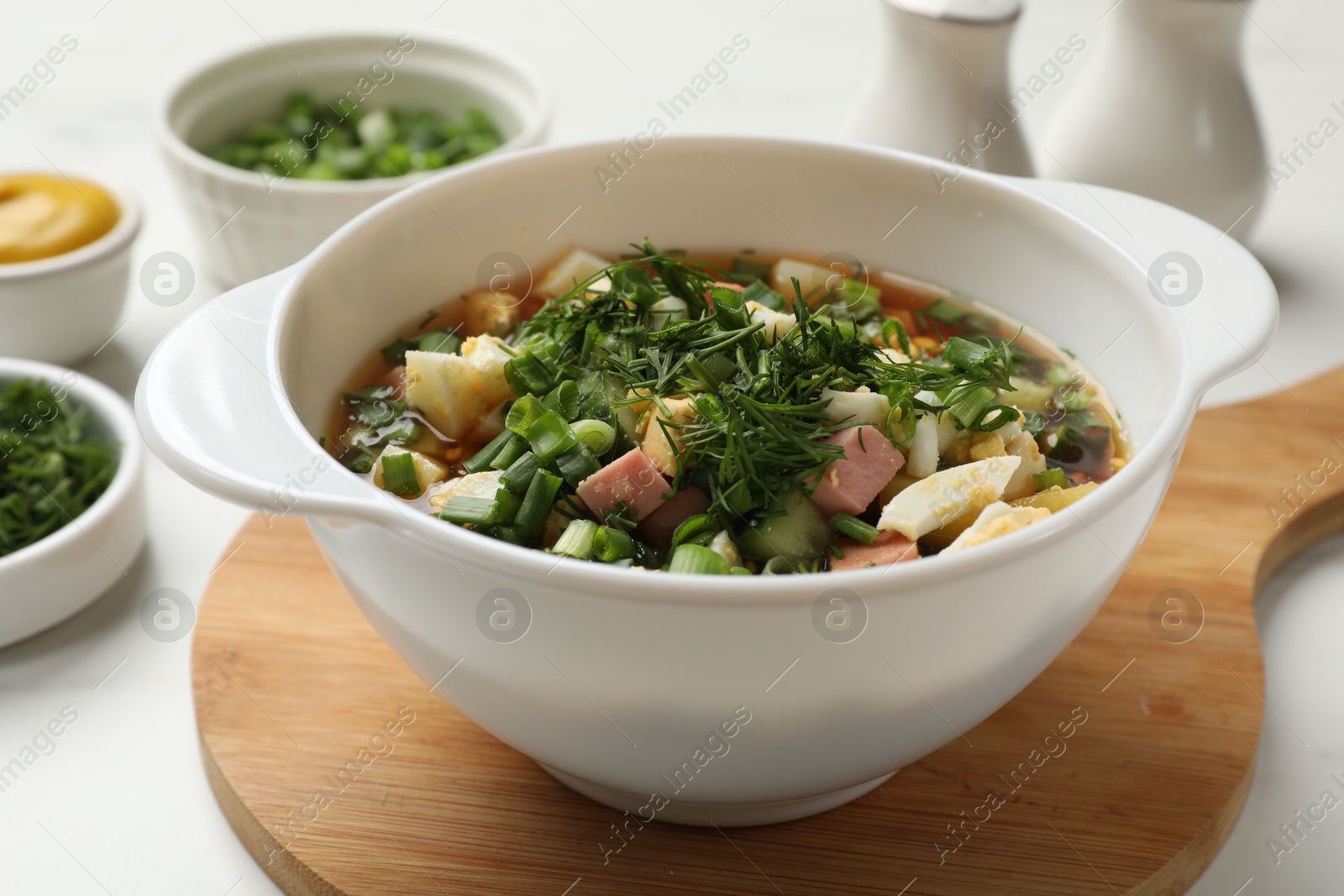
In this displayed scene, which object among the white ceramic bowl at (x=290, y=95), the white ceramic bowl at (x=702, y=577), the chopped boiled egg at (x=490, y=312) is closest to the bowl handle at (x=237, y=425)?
the white ceramic bowl at (x=702, y=577)

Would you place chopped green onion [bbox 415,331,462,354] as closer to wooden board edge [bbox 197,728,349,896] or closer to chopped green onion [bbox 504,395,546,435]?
chopped green onion [bbox 504,395,546,435]

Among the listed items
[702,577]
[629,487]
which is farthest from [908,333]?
[702,577]

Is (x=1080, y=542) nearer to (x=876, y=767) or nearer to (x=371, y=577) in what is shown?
(x=876, y=767)

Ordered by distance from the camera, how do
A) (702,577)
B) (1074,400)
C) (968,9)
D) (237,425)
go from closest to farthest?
(702,577) → (237,425) → (1074,400) → (968,9)

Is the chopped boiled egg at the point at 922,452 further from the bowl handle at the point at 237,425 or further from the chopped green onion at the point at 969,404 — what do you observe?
the bowl handle at the point at 237,425

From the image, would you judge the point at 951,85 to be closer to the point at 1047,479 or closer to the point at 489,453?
the point at 1047,479

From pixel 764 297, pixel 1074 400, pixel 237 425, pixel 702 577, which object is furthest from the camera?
pixel 764 297

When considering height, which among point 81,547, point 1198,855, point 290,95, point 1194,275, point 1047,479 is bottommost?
point 1198,855
